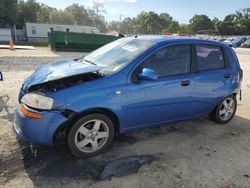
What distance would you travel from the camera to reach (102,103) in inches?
139

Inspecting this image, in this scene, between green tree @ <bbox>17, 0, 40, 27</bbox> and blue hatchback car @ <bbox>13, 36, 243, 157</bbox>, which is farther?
green tree @ <bbox>17, 0, 40, 27</bbox>

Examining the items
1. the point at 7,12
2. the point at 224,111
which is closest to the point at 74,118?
the point at 224,111

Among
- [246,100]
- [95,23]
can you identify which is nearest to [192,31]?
[95,23]

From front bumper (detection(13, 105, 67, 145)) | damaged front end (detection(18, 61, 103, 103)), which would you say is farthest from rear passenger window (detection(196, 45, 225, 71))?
front bumper (detection(13, 105, 67, 145))

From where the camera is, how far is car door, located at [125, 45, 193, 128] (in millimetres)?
3836

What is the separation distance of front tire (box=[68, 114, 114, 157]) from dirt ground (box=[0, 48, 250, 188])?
123 millimetres

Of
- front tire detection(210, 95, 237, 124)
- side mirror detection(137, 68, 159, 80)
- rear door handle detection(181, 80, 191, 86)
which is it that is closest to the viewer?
side mirror detection(137, 68, 159, 80)

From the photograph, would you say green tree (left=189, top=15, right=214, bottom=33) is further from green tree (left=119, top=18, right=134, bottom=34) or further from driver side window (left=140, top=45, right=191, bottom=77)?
driver side window (left=140, top=45, right=191, bottom=77)

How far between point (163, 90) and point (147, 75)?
0.48m

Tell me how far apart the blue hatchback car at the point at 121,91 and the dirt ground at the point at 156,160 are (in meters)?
0.31

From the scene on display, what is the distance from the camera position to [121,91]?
366 cm

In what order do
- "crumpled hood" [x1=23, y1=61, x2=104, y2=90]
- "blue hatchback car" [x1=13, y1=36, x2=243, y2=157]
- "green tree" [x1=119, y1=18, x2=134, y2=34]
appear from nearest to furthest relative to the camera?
"blue hatchback car" [x1=13, y1=36, x2=243, y2=157], "crumpled hood" [x1=23, y1=61, x2=104, y2=90], "green tree" [x1=119, y1=18, x2=134, y2=34]

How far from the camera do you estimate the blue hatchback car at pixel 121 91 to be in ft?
11.0

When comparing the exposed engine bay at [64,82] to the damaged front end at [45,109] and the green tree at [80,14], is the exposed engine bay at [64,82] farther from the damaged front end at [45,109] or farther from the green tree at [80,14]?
the green tree at [80,14]
